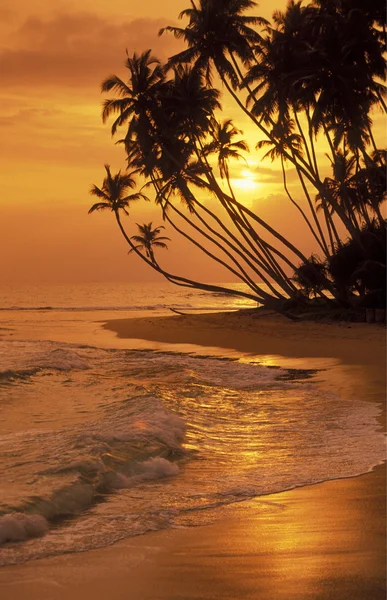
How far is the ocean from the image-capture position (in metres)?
5.39

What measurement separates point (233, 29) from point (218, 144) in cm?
750

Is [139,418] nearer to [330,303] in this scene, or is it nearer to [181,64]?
[330,303]

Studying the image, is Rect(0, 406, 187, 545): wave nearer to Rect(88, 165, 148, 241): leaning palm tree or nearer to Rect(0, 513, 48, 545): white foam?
Rect(0, 513, 48, 545): white foam

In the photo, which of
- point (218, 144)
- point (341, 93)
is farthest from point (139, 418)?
point (218, 144)

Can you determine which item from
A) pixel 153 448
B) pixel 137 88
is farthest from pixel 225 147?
pixel 153 448

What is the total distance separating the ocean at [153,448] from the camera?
539 cm

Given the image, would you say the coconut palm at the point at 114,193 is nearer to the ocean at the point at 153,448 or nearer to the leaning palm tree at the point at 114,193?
the leaning palm tree at the point at 114,193

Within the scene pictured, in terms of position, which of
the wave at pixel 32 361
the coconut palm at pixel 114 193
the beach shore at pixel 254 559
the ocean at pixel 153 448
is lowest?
the wave at pixel 32 361

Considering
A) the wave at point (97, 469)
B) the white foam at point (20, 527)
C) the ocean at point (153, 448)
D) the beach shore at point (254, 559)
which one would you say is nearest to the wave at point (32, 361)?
the ocean at point (153, 448)

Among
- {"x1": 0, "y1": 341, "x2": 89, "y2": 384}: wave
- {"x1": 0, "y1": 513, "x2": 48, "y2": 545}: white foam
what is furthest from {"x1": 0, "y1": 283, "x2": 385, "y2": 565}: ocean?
{"x1": 0, "y1": 341, "x2": 89, "y2": 384}: wave

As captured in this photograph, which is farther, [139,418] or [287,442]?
[139,418]

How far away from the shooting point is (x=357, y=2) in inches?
1030

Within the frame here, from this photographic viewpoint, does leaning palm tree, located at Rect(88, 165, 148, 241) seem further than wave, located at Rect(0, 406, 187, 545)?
Yes

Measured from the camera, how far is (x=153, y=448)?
7785mm
